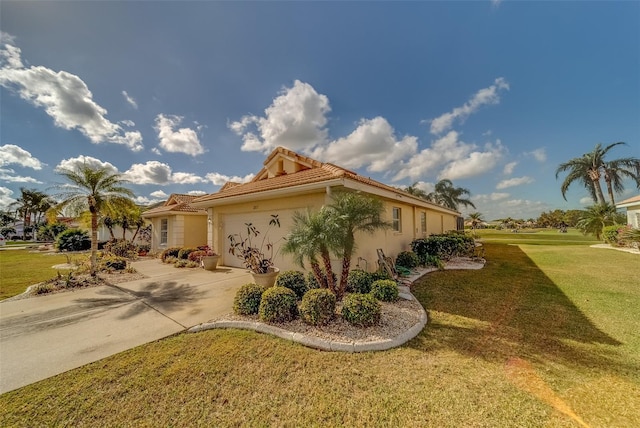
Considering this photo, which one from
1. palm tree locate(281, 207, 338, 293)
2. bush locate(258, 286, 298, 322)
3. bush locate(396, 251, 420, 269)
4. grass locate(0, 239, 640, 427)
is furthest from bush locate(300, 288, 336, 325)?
bush locate(396, 251, 420, 269)

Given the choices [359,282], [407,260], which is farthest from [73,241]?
[407,260]

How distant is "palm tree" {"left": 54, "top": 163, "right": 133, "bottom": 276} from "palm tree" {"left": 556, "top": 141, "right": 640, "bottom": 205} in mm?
39431

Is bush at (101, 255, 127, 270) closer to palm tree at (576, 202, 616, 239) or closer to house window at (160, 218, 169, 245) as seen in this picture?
house window at (160, 218, 169, 245)

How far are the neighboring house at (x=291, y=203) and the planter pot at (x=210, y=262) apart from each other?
0.86 m

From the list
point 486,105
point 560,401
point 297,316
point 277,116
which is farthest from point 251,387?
point 486,105

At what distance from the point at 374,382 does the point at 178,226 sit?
52.7 feet

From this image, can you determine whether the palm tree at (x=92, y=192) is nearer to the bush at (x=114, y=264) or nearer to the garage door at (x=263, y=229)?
the bush at (x=114, y=264)

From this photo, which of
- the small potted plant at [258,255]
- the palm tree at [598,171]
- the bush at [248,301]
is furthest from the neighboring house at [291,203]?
the palm tree at [598,171]

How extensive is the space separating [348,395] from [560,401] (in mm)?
2561

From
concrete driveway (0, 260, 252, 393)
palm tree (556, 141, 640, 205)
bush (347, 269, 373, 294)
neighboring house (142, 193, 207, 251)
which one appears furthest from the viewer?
palm tree (556, 141, 640, 205)

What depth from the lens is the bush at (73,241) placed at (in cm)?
2070

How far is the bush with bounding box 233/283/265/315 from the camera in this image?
17.6ft

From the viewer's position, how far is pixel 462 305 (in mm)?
6082

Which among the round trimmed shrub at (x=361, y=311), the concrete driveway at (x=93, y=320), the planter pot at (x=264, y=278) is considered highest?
the planter pot at (x=264, y=278)
